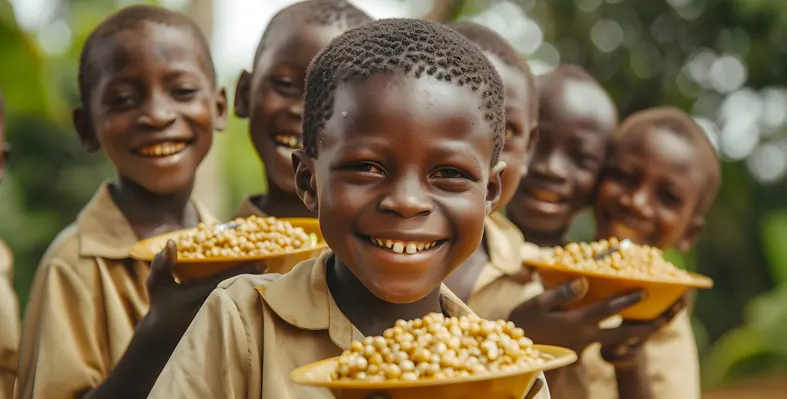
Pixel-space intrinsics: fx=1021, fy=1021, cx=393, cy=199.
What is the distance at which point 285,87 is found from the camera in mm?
2900

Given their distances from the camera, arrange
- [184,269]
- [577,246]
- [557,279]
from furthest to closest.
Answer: [577,246]
[557,279]
[184,269]

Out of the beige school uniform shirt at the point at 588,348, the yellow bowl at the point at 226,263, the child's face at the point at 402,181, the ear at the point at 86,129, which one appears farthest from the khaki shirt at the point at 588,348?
the ear at the point at 86,129

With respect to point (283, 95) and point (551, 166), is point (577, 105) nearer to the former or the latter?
point (551, 166)

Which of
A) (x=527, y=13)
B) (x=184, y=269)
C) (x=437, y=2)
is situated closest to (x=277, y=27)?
(x=184, y=269)

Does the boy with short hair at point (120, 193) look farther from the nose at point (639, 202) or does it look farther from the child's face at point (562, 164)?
the nose at point (639, 202)

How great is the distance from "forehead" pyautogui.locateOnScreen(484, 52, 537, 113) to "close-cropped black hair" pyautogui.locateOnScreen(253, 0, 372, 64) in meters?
0.41

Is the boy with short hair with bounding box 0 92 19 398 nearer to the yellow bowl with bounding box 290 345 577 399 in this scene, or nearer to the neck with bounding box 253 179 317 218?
the neck with bounding box 253 179 317 218

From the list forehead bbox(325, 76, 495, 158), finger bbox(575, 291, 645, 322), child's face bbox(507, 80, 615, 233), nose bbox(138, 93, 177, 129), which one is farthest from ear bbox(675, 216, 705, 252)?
forehead bbox(325, 76, 495, 158)

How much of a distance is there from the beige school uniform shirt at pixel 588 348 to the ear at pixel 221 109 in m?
0.87

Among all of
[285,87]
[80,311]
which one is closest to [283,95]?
[285,87]

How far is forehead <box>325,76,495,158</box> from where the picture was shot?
164 cm

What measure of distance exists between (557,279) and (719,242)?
7155 mm

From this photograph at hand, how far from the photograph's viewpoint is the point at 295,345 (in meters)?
1.74

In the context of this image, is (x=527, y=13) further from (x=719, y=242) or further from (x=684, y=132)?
(x=684, y=132)
